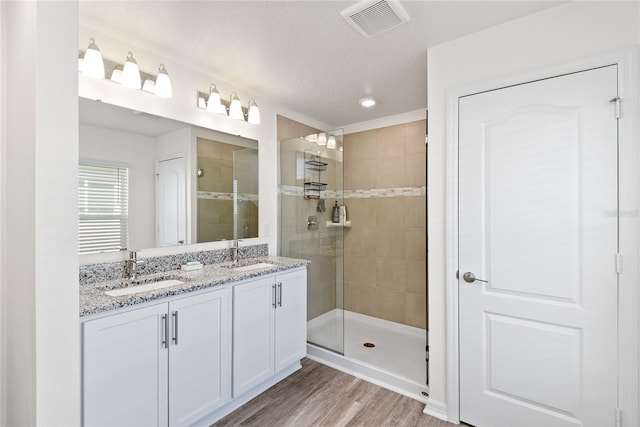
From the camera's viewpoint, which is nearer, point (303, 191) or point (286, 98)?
point (286, 98)

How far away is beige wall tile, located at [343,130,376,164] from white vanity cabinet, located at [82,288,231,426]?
2.47 metres

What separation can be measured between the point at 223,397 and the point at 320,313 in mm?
1367

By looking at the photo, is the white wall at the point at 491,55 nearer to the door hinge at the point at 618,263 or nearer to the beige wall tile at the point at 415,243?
the door hinge at the point at 618,263

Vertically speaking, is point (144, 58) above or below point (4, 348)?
above

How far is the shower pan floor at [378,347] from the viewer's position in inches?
95.6

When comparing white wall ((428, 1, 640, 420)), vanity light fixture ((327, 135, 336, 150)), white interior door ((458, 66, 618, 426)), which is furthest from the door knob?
vanity light fixture ((327, 135, 336, 150))

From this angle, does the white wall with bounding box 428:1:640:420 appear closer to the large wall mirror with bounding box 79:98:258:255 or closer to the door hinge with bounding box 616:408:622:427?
the door hinge with bounding box 616:408:622:427

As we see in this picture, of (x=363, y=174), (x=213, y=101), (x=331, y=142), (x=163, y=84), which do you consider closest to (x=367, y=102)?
(x=331, y=142)

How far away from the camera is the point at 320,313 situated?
313cm

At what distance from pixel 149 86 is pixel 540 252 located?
8.73 feet

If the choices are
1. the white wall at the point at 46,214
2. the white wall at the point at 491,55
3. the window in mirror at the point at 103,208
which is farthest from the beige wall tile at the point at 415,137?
the white wall at the point at 46,214

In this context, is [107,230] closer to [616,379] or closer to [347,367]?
[347,367]

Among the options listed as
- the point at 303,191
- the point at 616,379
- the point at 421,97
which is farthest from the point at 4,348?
the point at 421,97

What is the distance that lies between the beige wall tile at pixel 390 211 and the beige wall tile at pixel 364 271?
19.2 inches
